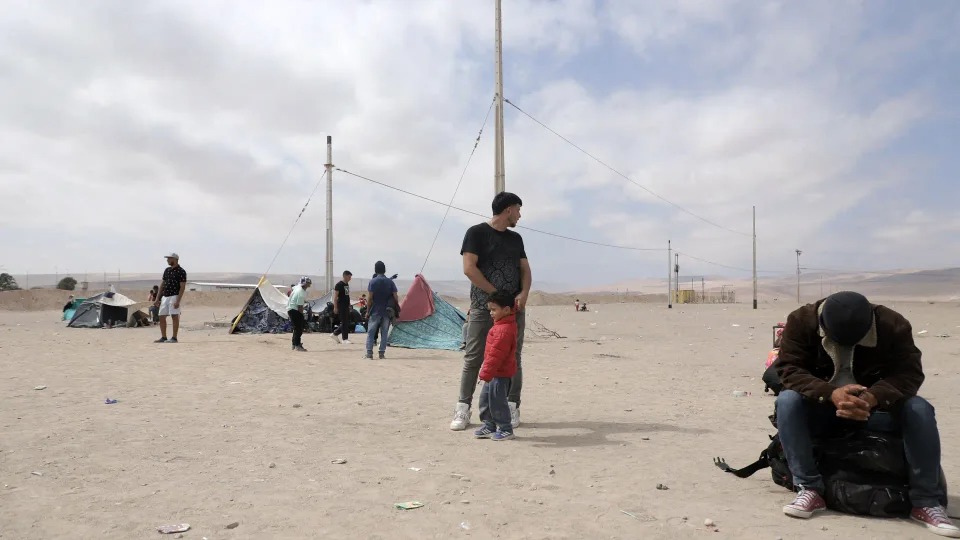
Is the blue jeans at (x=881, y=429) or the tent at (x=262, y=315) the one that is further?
the tent at (x=262, y=315)

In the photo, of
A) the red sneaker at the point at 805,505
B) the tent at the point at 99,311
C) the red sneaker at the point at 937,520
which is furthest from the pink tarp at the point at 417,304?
the red sneaker at the point at 937,520

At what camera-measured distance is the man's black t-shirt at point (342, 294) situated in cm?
1323

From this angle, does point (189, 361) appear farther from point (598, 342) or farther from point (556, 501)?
point (598, 342)

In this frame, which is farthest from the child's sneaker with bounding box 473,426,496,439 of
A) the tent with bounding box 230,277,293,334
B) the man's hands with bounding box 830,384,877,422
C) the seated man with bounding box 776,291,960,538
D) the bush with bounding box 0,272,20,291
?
the bush with bounding box 0,272,20,291

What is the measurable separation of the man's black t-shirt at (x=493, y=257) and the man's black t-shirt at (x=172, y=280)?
28.8 ft

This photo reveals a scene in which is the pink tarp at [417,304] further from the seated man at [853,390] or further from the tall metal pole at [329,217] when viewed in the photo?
the seated man at [853,390]

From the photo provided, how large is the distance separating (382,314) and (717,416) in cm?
665

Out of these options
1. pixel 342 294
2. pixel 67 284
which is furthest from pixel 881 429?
pixel 67 284

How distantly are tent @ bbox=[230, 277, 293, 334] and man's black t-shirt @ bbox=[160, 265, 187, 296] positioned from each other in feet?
13.5

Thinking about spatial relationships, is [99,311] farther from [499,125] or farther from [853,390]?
[853,390]

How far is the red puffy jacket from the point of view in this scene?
4.72 m

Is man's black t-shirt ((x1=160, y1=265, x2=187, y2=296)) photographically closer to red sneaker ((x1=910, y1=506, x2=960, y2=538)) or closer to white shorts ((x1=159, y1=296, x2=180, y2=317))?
white shorts ((x1=159, y1=296, x2=180, y2=317))

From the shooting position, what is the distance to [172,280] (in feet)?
39.5

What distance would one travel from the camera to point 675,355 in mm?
12086
